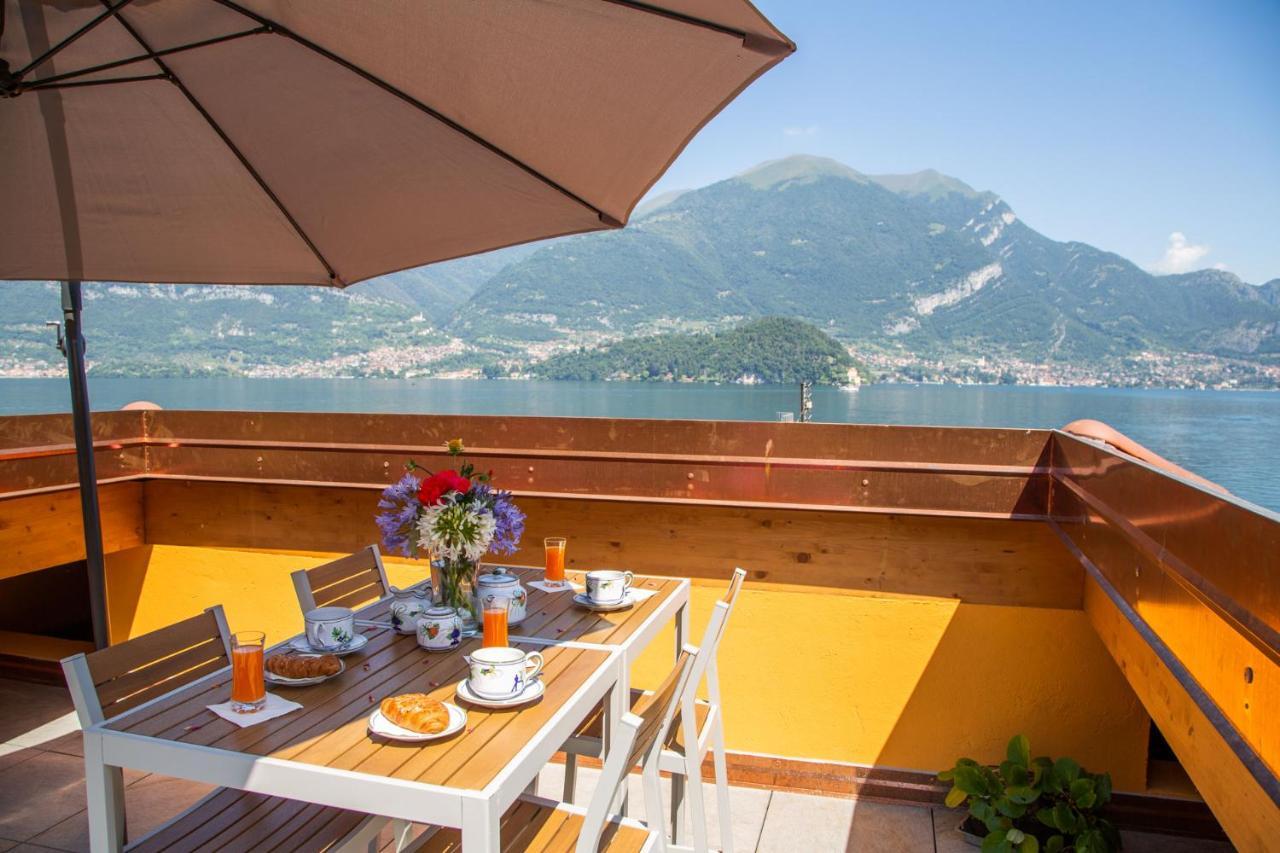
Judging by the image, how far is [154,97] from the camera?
1.94m

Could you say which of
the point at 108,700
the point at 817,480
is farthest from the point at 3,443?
the point at 817,480

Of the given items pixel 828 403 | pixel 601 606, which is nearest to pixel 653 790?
pixel 601 606

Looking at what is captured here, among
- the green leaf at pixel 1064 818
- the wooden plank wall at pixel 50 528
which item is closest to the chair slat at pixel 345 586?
the wooden plank wall at pixel 50 528

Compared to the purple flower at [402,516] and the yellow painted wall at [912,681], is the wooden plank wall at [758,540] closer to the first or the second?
the yellow painted wall at [912,681]

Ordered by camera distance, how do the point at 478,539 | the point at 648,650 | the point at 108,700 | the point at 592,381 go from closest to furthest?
the point at 108,700
the point at 478,539
the point at 648,650
the point at 592,381

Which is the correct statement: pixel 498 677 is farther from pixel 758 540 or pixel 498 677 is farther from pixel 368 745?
pixel 758 540

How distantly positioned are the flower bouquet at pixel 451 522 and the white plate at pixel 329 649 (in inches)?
9.3

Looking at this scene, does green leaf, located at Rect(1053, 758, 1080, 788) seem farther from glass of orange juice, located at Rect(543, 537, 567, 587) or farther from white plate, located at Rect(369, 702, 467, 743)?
white plate, located at Rect(369, 702, 467, 743)

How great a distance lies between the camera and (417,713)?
1.54 m

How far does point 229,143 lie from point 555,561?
143cm

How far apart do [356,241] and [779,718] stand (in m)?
2.24

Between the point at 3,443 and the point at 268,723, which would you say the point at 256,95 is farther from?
the point at 3,443

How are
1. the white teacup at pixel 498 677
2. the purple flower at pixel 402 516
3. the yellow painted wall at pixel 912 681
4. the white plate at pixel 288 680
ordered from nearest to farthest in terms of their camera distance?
the white teacup at pixel 498 677, the white plate at pixel 288 680, the purple flower at pixel 402 516, the yellow painted wall at pixel 912 681

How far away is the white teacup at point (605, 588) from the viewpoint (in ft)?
7.89
